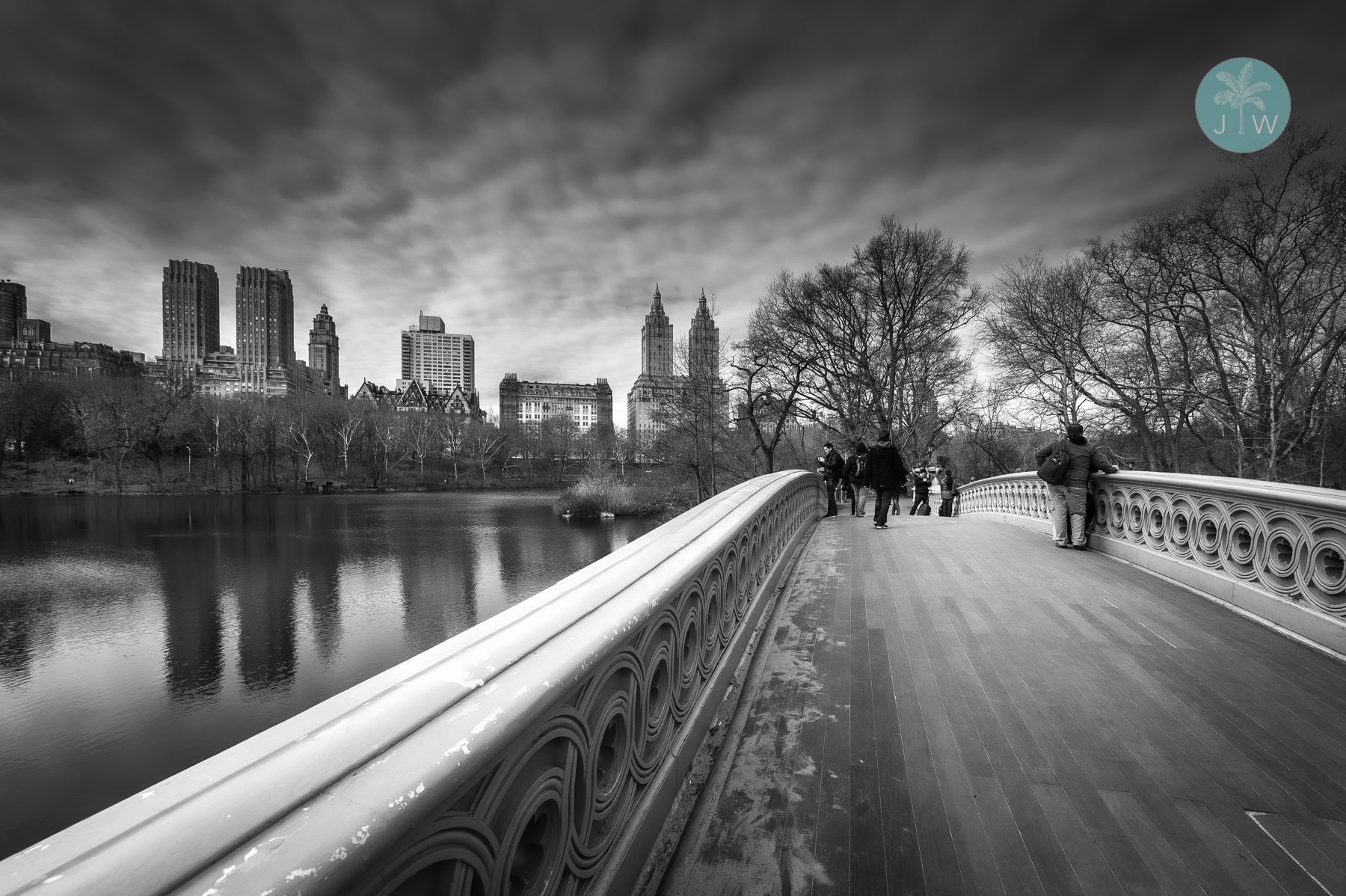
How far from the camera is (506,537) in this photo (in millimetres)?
29250

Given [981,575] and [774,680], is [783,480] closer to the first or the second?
[981,575]

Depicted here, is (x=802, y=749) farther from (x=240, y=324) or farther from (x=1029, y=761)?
(x=240, y=324)

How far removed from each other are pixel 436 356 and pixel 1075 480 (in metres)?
196

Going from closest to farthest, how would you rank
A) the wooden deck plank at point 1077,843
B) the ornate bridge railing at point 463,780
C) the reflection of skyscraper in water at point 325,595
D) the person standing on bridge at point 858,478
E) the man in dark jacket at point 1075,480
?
the ornate bridge railing at point 463,780 < the wooden deck plank at point 1077,843 < the man in dark jacket at point 1075,480 < the person standing on bridge at point 858,478 < the reflection of skyscraper in water at point 325,595

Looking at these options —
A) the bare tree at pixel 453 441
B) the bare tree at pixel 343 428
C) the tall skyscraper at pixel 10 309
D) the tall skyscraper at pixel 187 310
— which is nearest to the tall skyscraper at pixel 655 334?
the bare tree at pixel 453 441

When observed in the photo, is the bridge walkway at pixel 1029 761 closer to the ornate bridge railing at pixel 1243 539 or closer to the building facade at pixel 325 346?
the ornate bridge railing at pixel 1243 539

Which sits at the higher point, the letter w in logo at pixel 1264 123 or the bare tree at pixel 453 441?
the letter w in logo at pixel 1264 123

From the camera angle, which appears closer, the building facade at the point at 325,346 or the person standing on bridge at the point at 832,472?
the person standing on bridge at the point at 832,472

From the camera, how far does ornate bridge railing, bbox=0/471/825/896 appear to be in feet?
2.07

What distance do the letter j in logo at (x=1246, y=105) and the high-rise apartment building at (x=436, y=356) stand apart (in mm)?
186205

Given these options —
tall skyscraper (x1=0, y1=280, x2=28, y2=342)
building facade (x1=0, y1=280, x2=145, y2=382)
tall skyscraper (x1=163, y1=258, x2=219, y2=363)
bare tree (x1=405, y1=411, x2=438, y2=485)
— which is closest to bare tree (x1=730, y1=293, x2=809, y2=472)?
bare tree (x1=405, y1=411, x2=438, y2=485)

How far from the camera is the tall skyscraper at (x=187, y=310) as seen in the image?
152 meters

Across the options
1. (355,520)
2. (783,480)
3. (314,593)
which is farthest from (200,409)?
(783,480)

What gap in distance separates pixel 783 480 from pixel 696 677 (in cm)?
390
